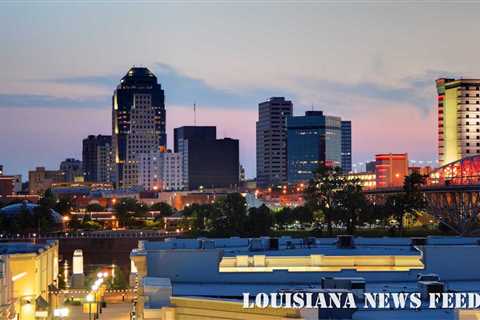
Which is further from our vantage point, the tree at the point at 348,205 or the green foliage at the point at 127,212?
the green foliage at the point at 127,212

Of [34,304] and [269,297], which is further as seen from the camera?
[34,304]

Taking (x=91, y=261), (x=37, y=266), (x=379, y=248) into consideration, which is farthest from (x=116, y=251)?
(x=379, y=248)

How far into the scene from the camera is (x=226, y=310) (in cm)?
2570

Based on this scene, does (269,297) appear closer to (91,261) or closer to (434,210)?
(91,261)

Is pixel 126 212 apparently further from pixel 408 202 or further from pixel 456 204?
pixel 408 202

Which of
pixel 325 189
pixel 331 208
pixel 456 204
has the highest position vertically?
pixel 325 189

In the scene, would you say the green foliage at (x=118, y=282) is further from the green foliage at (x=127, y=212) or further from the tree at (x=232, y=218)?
the green foliage at (x=127, y=212)

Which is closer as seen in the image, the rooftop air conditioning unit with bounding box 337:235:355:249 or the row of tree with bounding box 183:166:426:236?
the rooftop air conditioning unit with bounding box 337:235:355:249

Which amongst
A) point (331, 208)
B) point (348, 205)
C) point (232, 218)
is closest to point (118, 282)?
point (232, 218)

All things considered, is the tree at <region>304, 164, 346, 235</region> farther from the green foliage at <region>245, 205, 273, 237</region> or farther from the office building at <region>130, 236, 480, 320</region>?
the office building at <region>130, 236, 480, 320</region>

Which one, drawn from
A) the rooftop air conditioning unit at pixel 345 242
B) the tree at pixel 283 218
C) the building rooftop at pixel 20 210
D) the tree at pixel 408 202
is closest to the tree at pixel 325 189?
the tree at pixel 408 202

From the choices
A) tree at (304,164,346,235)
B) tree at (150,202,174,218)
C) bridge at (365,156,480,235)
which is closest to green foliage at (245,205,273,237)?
tree at (304,164,346,235)

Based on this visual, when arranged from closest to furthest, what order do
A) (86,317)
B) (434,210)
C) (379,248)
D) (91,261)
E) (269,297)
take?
(269,297) → (379,248) → (86,317) → (91,261) → (434,210)

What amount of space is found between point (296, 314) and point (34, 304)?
31939mm
